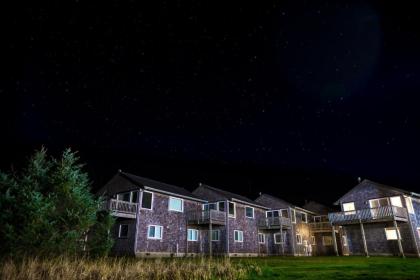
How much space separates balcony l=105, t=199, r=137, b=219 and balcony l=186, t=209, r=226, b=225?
18.9 feet

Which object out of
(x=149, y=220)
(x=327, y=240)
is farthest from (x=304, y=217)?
(x=149, y=220)

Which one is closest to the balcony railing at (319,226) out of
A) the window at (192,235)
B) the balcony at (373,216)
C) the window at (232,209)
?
the balcony at (373,216)

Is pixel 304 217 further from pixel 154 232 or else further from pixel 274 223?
pixel 154 232

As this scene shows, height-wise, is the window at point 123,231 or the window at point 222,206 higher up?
the window at point 222,206

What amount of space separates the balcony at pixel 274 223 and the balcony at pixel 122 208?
51.4ft

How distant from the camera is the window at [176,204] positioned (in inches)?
994

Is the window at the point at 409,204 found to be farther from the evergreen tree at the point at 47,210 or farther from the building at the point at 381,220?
the evergreen tree at the point at 47,210

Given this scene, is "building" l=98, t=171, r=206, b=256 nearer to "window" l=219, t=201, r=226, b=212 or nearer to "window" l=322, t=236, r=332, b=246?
"window" l=219, t=201, r=226, b=212

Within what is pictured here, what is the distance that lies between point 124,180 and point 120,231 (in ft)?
15.0

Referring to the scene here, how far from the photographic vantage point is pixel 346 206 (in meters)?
30.0

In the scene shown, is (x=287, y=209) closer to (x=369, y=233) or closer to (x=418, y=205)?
(x=369, y=233)

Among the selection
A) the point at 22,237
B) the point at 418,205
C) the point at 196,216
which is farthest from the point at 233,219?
the point at 22,237

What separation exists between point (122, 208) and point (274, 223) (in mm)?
17186

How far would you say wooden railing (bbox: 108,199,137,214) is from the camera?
70.5 ft
